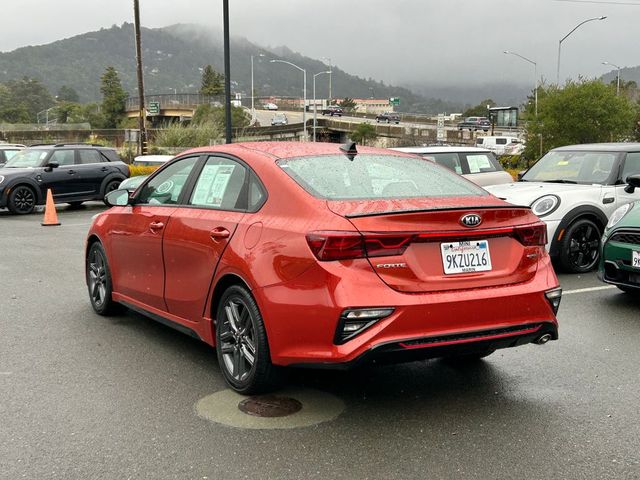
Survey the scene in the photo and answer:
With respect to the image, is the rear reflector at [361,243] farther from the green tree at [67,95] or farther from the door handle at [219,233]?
the green tree at [67,95]

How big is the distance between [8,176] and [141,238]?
12863mm

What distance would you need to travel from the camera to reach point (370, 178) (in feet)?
15.0

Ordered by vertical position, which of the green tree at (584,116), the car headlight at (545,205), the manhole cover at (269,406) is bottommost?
the manhole cover at (269,406)

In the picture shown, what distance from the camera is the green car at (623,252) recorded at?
681cm

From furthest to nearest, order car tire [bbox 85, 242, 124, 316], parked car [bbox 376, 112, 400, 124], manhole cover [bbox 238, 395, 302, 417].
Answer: parked car [bbox 376, 112, 400, 124] → car tire [bbox 85, 242, 124, 316] → manhole cover [bbox 238, 395, 302, 417]

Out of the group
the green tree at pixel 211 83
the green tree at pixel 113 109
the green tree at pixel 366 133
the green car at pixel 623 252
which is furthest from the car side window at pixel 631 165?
the green tree at pixel 211 83

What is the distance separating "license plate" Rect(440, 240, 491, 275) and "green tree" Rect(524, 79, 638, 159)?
26.8 m

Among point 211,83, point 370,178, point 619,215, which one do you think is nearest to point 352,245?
point 370,178

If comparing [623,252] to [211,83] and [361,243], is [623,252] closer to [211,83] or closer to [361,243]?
[361,243]

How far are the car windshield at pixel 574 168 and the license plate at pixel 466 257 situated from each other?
19.5 ft

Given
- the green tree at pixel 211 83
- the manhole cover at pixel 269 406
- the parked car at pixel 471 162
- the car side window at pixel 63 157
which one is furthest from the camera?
the green tree at pixel 211 83

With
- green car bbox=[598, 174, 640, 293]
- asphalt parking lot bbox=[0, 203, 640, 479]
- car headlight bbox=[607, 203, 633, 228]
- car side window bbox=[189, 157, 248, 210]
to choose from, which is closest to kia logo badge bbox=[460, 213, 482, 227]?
asphalt parking lot bbox=[0, 203, 640, 479]

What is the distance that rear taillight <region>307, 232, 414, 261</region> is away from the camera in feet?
12.5

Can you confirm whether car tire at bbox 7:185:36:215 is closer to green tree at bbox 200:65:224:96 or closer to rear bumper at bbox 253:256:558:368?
rear bumper at bbox 253:256:558:368
